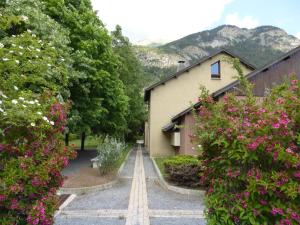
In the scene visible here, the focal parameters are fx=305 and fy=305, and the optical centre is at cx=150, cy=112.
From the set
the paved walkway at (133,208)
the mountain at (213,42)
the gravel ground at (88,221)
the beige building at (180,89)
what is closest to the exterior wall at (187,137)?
the beige building at (180,89)

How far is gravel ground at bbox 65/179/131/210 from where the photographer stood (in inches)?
348

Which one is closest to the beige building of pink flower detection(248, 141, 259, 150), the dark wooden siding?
the dark wooden siding

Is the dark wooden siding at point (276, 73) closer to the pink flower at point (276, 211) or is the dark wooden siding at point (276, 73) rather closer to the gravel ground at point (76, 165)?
the gravel ground at point (76, 165)

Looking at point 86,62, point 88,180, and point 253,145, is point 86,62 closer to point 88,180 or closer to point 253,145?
point 88,180

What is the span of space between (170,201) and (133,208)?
1518 millimetres

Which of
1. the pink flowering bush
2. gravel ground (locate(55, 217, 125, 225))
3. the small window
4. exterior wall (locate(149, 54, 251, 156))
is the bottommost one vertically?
gravel ground (locate(55, 217, 125, 225))

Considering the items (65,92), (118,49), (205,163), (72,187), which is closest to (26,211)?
(205,163)

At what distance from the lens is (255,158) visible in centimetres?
414

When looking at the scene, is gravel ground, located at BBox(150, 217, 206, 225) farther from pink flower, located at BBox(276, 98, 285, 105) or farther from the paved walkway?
pink flower, located at BBox(276, 98, 285, 105)

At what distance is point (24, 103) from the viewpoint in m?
5.45

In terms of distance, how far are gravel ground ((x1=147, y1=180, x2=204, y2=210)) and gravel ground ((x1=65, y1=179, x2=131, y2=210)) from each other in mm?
840

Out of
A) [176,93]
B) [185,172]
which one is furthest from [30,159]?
[176,93]

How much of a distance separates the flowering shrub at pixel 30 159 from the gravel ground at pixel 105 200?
12.1 ft

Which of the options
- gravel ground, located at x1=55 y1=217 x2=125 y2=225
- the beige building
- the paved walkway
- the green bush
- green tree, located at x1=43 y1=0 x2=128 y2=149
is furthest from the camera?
the beige building
